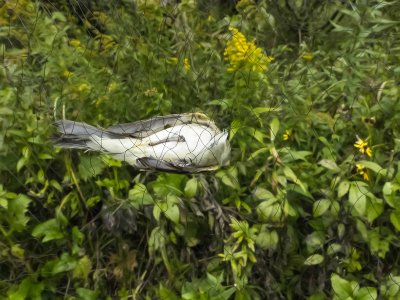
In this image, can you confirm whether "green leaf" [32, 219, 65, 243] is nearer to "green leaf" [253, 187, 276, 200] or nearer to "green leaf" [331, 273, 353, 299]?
"green leaf" [253, 187, 276, 200]

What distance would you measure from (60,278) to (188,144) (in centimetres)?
54

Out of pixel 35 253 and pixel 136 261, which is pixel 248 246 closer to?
pixel 136 261

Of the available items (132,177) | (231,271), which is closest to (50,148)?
(132,177)

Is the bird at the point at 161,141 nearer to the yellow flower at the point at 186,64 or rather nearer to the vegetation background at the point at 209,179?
the vegetation background at the point at 209,179

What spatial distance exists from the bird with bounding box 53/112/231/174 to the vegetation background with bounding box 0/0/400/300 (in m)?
0.06

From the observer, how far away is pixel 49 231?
1.49m

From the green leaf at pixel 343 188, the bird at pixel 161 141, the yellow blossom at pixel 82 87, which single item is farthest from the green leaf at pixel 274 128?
the yellow blossom at pixel 82 87

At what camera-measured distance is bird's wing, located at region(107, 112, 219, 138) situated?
4.75 feet

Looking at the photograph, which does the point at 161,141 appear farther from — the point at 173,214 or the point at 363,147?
the point at 363,147

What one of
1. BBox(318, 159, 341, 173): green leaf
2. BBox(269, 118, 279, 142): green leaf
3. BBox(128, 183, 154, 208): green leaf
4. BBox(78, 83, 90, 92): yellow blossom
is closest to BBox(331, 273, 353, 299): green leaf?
BBox(318, 159, 341, 173): green leaf

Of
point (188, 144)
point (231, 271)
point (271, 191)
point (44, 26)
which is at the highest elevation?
point (44, 26)

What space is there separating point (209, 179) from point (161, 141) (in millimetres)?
171

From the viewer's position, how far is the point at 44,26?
70.6 inches

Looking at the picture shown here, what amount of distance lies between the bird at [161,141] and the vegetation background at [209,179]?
6 centimetres
